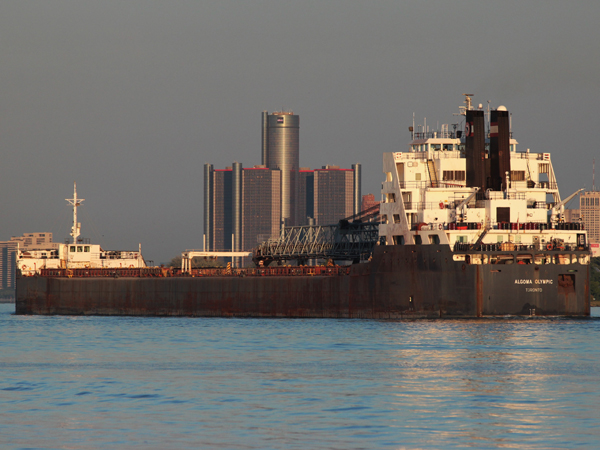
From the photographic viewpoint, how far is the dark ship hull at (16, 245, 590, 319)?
53.9 metres

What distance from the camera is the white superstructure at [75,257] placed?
87.1 metres

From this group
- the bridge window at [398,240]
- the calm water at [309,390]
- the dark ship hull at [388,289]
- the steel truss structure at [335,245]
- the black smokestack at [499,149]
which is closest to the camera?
the calm water at [309,390]

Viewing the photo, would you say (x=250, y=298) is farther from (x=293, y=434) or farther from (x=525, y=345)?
(x=293, y=434)

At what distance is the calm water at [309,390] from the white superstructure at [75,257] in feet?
129

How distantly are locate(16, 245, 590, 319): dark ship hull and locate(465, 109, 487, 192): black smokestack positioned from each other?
5.76 metres

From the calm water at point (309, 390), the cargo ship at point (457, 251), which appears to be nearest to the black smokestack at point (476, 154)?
the cargo ship at point (457, 251)

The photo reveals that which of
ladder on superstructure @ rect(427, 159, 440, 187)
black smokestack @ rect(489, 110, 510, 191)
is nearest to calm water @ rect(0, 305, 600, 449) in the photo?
black smokestack @ rect(489, 110, 510, 191)

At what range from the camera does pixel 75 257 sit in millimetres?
87375

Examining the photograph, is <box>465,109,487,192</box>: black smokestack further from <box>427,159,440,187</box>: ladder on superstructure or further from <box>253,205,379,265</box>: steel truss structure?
<box>253,205,379,265</box>: steel truss structure

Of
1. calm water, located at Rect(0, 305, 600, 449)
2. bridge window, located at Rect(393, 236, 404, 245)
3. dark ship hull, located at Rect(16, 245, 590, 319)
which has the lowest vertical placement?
calm water, located at Rect(0, 305, 600, 449)

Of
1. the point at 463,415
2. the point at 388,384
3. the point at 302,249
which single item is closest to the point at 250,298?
the point at 302,249

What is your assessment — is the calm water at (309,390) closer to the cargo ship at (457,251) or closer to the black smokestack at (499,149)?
the cargo ship at (457,251)

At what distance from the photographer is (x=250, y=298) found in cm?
6875

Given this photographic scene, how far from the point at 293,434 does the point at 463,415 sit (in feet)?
15.3
